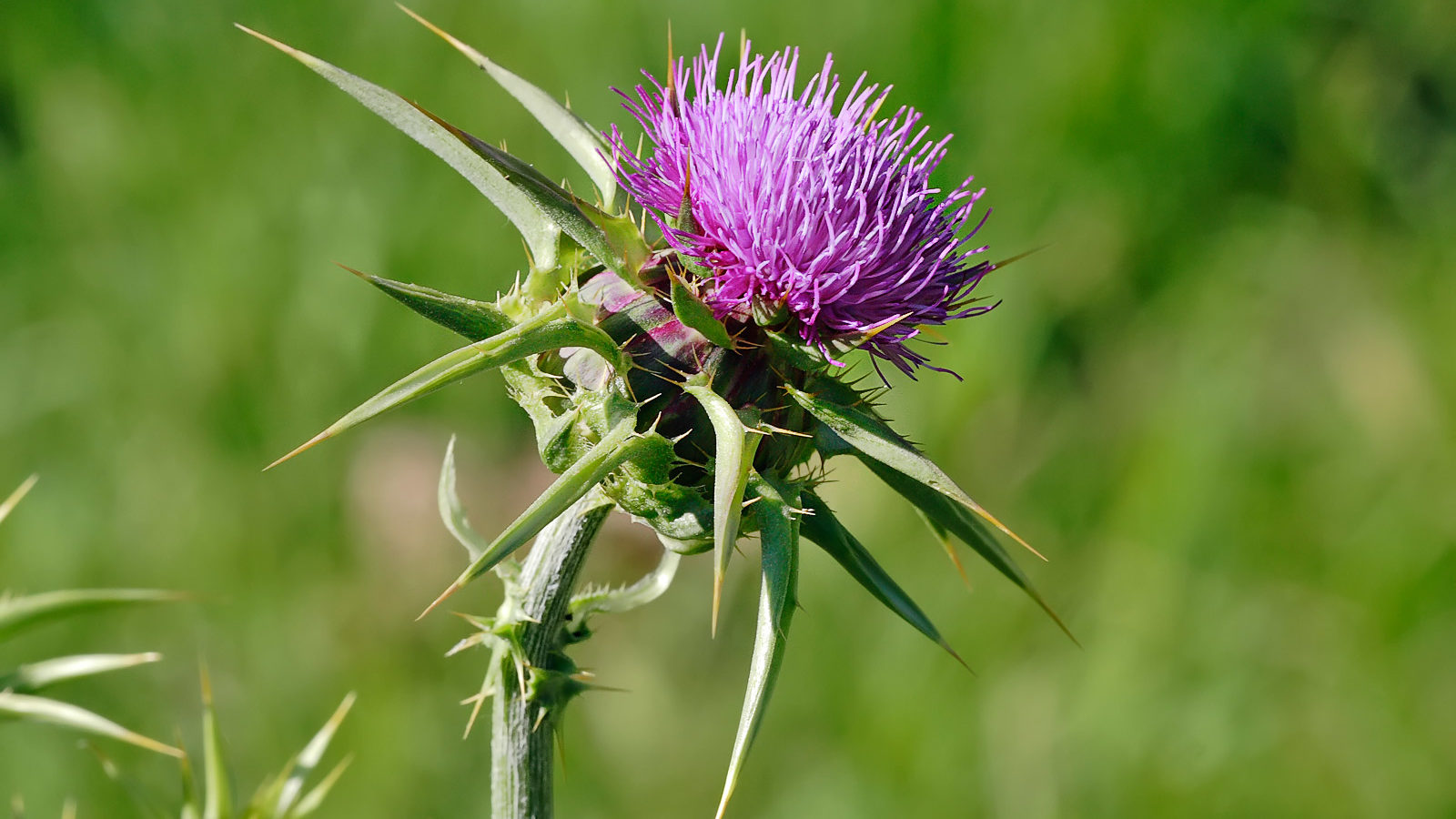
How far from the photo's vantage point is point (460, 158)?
2.09m

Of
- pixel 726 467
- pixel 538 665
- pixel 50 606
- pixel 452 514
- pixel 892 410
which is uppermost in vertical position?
pixel 892 410

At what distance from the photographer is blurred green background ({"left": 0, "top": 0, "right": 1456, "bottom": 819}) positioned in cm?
440

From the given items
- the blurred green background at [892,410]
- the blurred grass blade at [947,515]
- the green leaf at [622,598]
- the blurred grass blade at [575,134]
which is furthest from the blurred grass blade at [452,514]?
the blurred green background at [892,410]

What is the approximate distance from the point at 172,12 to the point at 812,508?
5.06m

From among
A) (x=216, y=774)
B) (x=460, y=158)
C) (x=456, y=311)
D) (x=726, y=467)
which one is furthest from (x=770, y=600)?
(x=216, y=774)

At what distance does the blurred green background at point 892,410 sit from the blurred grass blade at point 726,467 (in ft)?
8.62

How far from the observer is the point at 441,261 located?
16.7ft

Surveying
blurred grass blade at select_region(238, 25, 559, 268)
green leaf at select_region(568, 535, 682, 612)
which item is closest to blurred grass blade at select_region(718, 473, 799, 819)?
green leaf at select_region(568, 535, 682, 612)

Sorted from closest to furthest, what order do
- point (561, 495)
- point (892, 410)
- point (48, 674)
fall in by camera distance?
point (561, 495)
point (48, 674)
point (892, 410)

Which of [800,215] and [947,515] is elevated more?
[800,215]

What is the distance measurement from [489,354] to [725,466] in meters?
0.37

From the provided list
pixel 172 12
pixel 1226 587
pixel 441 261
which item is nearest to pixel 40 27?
pixel 172 12

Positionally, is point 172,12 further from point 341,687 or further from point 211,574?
point 341,687

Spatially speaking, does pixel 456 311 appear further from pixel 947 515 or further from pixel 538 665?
pixel 947 515
